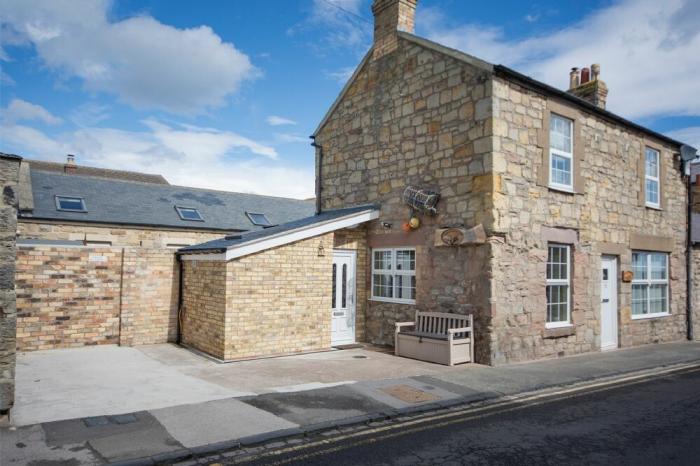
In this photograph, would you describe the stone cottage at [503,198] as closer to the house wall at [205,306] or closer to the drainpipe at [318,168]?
the drainpipe at [318,168]

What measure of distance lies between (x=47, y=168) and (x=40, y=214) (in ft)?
62.8

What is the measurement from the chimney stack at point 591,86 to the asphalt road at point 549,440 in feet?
33.5

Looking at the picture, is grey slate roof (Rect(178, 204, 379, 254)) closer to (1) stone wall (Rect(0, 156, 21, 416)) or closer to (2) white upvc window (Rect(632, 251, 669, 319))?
(1) stone wall (Rect(0, 156, 21, 416))

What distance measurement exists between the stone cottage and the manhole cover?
2.77 meters

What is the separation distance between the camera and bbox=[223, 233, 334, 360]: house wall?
10.2m

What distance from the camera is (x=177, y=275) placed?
12562 millimetres

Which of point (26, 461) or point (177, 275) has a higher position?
point (177, 275)

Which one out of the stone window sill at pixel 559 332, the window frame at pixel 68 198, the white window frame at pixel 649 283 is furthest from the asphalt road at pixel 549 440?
the window frame at pixel 68 198

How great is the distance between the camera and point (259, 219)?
81.3ft

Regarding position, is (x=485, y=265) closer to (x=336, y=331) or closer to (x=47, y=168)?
(x=336, y=331)

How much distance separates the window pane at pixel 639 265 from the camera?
13930mm

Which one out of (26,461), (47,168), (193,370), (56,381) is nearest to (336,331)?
(193,370)

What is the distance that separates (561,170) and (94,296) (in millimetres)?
11396

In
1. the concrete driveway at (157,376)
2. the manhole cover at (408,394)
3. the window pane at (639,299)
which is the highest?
the window pane at (639,299)
